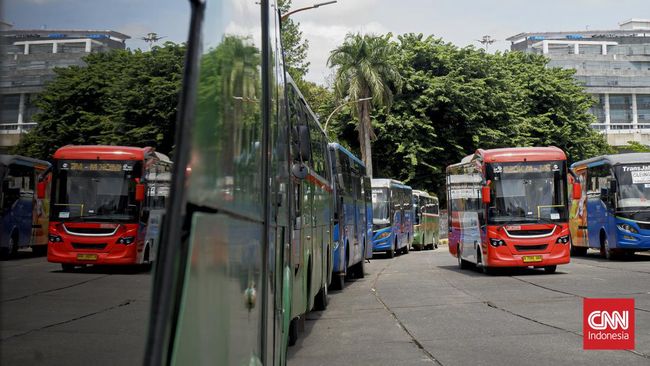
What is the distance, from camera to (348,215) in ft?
57.1

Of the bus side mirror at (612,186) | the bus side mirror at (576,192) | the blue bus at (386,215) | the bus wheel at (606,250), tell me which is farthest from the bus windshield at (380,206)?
the bus side mirror at (612,186)

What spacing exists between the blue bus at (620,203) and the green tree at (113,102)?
22682 millimetres

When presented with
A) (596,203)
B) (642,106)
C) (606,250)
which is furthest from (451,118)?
(642,106)

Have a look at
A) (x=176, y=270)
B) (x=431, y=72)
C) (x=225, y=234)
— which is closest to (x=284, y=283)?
(x=225, y=234)

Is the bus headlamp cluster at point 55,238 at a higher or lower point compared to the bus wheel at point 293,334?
higher

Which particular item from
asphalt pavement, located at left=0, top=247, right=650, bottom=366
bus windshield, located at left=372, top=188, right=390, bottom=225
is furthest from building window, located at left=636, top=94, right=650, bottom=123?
asphalt pavement, located at left=0, top=247, right=650, bottom=366

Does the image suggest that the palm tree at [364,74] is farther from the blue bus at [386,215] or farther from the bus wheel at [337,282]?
the bus wheel at [337,282]

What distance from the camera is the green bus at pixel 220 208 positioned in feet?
5.15

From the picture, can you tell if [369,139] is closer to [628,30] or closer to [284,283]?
[284,283]

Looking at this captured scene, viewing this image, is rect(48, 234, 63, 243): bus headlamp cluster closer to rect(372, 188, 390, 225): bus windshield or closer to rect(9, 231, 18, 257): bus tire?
rect(9, 231, 18, 257): bus tire

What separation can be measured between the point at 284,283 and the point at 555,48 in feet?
447

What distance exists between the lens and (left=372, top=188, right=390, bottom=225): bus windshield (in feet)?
103

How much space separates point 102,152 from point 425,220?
1676 inches

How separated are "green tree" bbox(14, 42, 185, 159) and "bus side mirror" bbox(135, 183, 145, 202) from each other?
0.49 feet
